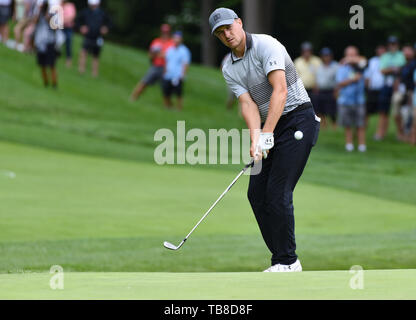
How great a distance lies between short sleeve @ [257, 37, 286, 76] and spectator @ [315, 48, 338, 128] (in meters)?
16.2

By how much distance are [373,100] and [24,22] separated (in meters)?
9.73

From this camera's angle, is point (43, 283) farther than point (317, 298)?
Yes

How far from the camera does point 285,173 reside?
7.14 metres

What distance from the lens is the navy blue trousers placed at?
7.15 meters

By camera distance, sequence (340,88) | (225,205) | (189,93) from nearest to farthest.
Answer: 1. (225,205)
2. (340,88)
3. (189,93)

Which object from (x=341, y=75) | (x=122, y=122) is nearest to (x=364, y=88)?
(x=341, y=75)

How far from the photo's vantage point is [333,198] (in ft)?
45.4

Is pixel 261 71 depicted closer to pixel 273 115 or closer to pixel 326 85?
pixel 273 115

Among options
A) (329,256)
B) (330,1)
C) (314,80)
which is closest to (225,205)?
(329,256)

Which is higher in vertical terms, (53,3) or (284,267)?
(53,3)

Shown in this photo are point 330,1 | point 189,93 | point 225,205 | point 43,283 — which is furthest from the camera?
point 330,1

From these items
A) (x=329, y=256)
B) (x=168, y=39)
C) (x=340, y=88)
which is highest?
(x=168, y=39)

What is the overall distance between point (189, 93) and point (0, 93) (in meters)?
8.55

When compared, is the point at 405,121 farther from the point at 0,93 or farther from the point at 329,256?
the point at 329,256
